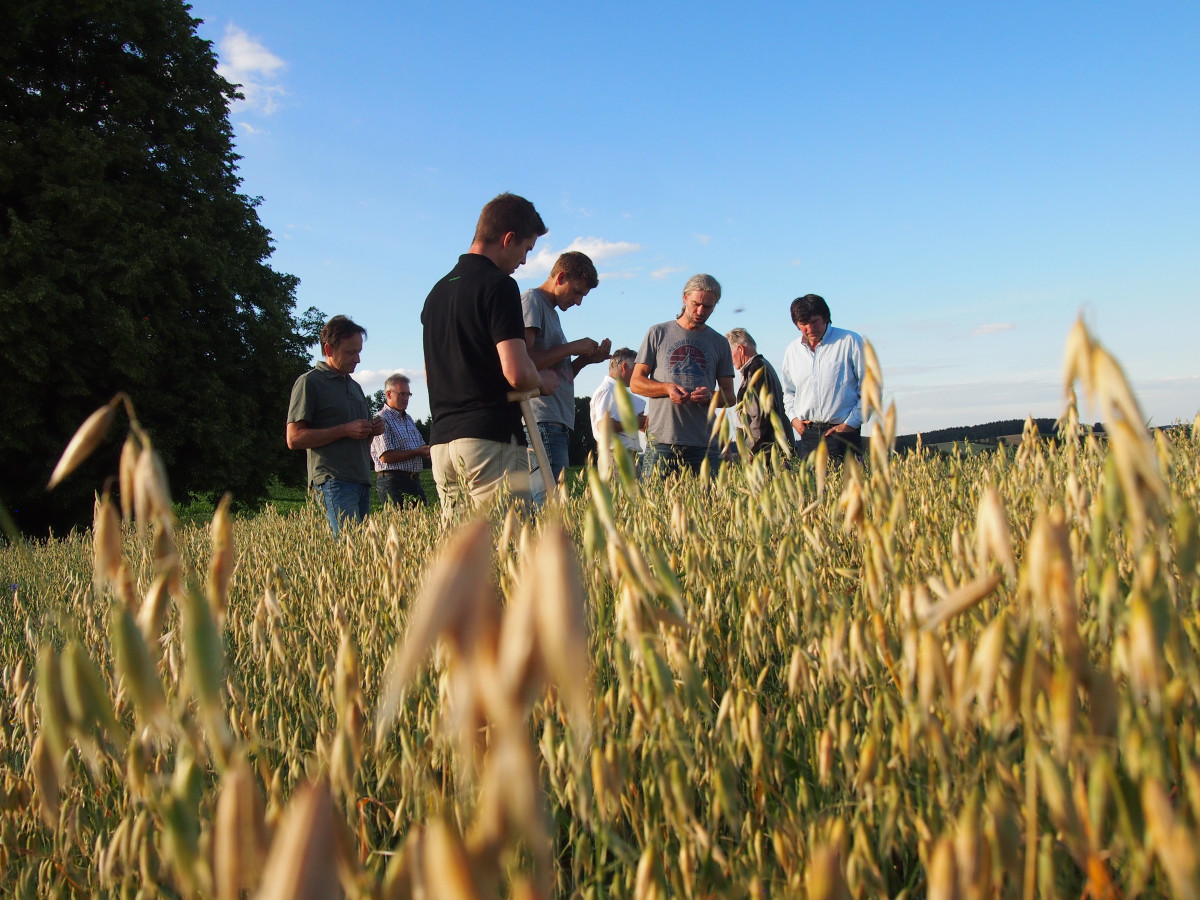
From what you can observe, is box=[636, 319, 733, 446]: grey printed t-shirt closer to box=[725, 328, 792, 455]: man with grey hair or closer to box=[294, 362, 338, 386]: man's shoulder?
box=[725, 328, 792, 455]: man with grey hair

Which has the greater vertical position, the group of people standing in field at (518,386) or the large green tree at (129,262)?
the large green tree at (129,262)

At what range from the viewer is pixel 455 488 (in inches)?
103

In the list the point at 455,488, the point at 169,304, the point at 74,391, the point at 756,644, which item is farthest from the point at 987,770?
the point at 169,304

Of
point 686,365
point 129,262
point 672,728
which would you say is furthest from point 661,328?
point 129,262

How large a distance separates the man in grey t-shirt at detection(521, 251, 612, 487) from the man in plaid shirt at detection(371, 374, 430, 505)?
1707 mm

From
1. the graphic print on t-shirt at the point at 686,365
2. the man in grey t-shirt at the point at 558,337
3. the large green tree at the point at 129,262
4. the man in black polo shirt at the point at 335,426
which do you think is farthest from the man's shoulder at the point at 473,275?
the large green tree at the point at 129,262

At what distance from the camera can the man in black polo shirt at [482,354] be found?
315 cm

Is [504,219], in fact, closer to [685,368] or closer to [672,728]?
[685,368]

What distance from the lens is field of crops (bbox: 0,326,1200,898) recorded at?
0.44 meters

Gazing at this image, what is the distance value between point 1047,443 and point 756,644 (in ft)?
6.13

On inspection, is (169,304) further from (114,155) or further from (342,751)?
(342,751)

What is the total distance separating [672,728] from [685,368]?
4523 mm

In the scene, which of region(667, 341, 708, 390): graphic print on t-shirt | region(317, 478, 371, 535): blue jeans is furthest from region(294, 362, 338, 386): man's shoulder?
region(667, 341, 708, 390): graphic print on t-shirt

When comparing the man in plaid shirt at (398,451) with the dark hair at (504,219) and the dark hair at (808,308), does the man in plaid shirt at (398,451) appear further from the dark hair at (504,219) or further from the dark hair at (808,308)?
the dark hair at (808,308)
